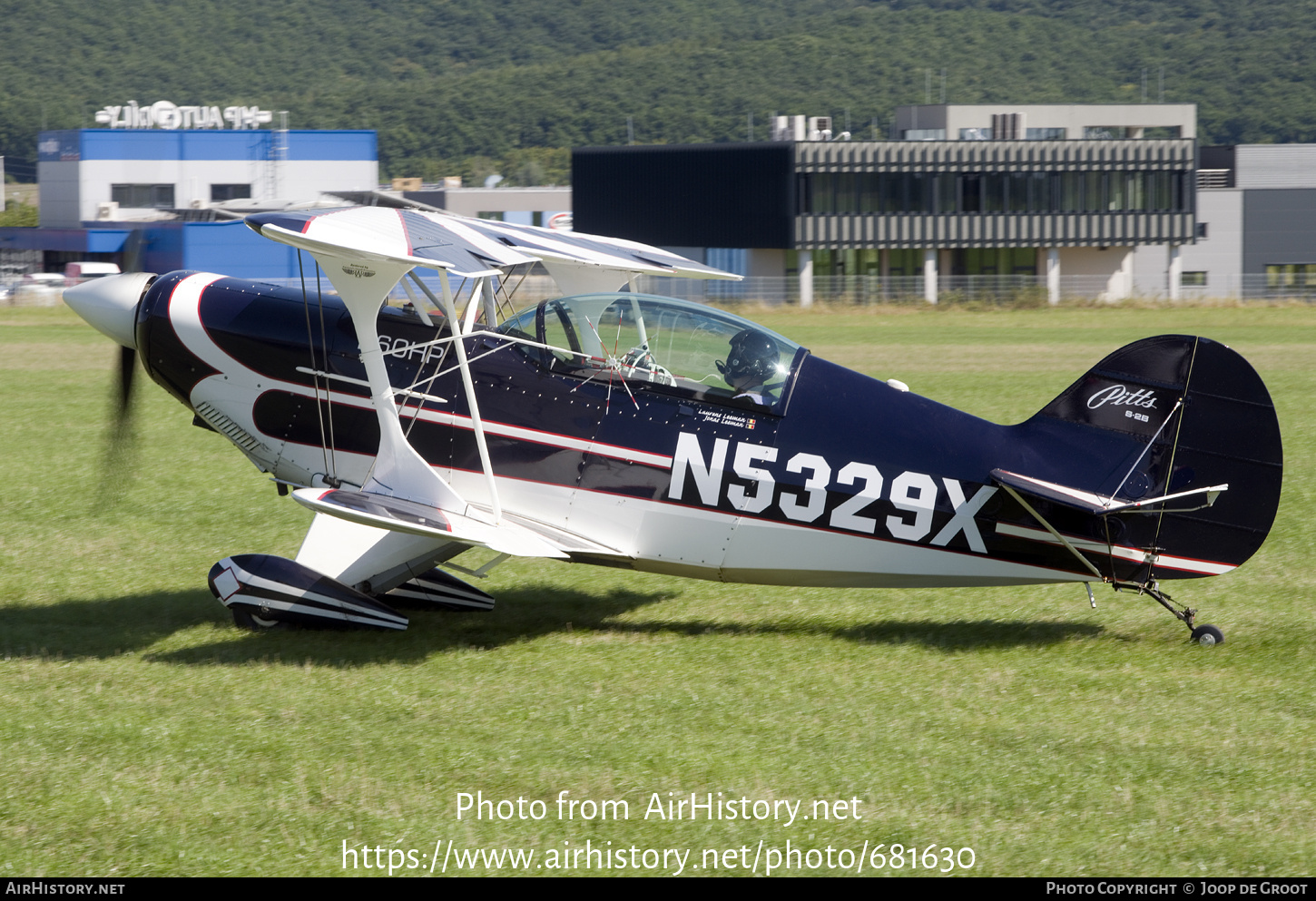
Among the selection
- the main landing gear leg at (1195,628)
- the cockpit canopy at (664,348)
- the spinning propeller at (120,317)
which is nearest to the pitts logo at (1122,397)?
the main landing gear leg at (1195,628)

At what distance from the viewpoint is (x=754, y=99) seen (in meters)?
180

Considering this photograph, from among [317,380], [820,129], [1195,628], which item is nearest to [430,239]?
[317,380]

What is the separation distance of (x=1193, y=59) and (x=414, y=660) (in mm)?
200835

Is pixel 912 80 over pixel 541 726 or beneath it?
over

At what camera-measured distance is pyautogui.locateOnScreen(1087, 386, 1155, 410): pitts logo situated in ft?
23.9

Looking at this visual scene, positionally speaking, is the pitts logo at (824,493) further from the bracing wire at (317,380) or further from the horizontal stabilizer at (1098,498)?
the bracing wire at (317,380)

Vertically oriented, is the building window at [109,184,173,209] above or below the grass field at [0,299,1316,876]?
above

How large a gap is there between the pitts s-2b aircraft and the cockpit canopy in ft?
0.05

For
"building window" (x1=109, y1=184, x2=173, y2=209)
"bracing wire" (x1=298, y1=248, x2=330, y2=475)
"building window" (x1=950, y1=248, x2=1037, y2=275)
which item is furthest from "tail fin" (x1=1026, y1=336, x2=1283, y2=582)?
"building window" (x1=109, y1=184, x2=173, y2=209)

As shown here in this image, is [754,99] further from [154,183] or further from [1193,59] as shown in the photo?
[154,183]

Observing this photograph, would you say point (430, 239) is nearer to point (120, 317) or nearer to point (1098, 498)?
point (120, 317)

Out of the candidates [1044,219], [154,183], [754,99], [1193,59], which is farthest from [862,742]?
[1193,59]

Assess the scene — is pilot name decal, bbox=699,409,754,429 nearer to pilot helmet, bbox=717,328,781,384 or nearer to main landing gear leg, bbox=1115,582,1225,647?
pilot helmet, bbox=717,328,781,384

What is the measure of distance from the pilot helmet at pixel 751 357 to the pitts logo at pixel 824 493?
44 centimetres
